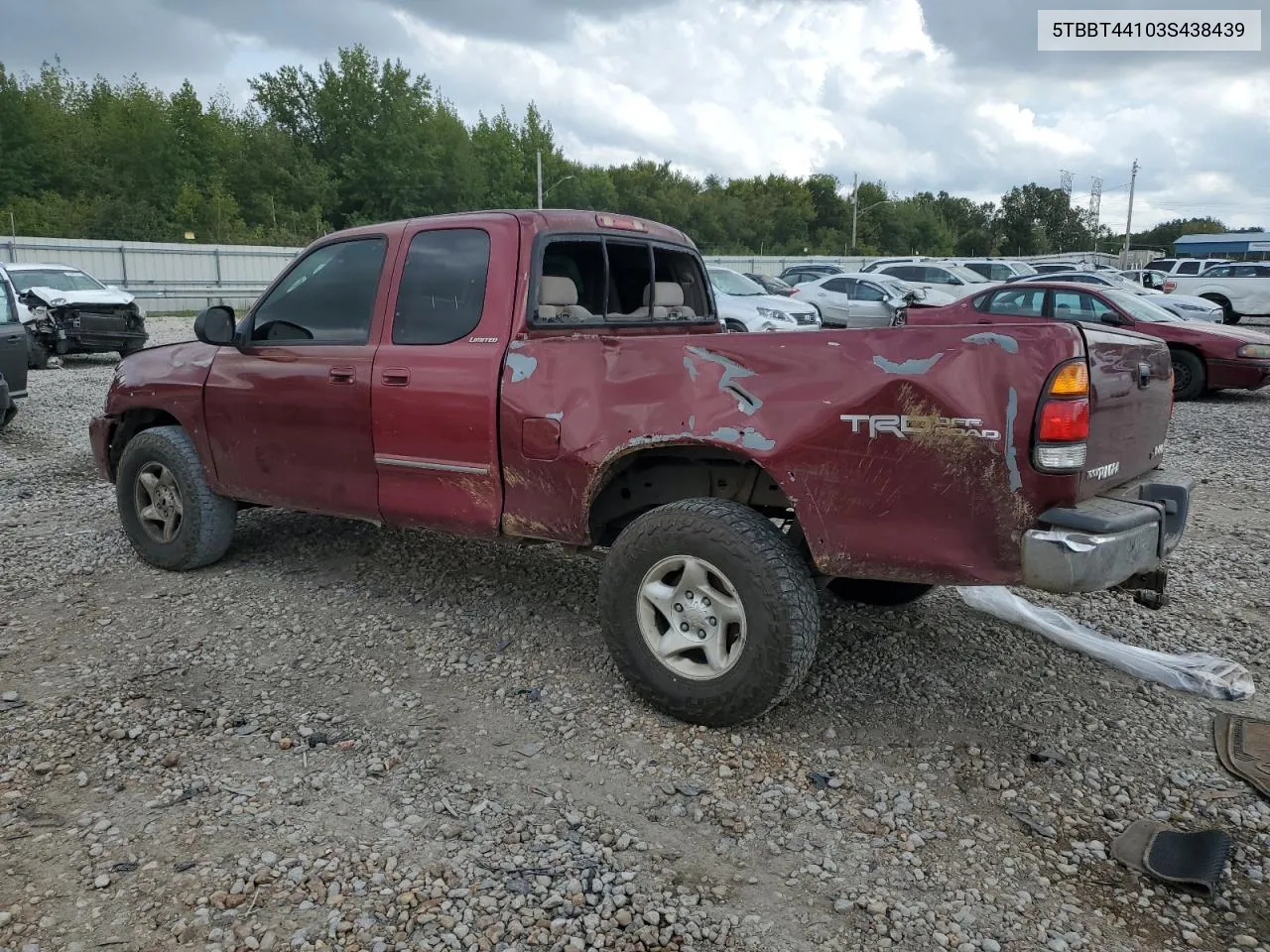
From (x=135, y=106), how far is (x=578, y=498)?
6375cm

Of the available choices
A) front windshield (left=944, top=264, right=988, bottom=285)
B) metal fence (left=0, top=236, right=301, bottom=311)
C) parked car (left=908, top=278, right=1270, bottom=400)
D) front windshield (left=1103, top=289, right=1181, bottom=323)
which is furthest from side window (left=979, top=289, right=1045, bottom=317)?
metal fence (left=0, top=236, right=301, bottom=311)

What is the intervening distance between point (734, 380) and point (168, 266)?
3310cm

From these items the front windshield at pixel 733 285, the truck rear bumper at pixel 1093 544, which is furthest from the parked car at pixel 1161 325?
the truck rear bumper at pixel 1093 544

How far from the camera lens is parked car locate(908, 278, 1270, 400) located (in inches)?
462

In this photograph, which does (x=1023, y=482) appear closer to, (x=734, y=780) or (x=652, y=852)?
(x=734, y=780)

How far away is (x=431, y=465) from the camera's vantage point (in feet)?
13.7

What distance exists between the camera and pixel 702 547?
3.41 metres

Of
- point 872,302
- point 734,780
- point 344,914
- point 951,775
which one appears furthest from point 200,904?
point 872,302

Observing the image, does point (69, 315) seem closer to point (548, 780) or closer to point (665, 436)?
point (665, 436)

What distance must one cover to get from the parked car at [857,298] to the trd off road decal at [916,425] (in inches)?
678

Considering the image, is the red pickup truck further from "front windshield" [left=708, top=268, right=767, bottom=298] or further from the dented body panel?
"front windshield" [left=708, top=268, right=767, bottom=298]

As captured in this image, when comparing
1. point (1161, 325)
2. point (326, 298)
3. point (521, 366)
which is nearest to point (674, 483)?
point (521, 366)

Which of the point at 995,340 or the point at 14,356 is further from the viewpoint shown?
the point at 14,356

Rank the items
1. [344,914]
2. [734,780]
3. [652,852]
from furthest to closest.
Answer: [734,780]
[652,852]
[344,914]
